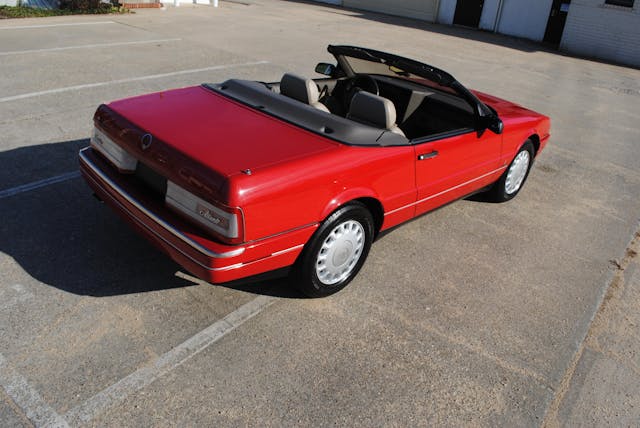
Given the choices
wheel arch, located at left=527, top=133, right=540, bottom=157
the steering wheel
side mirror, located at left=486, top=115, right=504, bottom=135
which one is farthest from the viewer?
wheel arch, located at left=527, top=133, right=540, bottom=157

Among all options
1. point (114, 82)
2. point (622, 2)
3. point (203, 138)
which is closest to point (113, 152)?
point (203, 138)

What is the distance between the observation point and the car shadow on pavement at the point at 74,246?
145 inches

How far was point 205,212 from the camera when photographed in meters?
3.06

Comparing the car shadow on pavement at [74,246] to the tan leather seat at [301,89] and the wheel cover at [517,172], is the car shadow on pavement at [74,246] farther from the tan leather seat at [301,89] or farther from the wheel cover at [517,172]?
the wheel cover at [517,172]

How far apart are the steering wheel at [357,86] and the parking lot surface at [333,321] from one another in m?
1.29

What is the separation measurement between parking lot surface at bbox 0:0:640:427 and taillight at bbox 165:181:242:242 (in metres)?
0.73

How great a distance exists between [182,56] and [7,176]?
6.21m

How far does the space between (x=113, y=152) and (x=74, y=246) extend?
0.84 meters

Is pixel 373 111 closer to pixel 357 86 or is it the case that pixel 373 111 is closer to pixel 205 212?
pixel 357 86

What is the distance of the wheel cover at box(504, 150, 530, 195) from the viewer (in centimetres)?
541

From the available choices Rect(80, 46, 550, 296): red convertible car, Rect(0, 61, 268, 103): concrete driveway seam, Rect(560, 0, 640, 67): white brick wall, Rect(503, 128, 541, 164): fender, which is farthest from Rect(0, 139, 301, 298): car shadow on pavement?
Rect(560, 0, 640, 67): white brick wall

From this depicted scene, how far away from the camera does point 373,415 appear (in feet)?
9.57

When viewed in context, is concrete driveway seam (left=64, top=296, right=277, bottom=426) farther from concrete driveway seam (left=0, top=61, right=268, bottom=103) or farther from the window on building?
the window on building

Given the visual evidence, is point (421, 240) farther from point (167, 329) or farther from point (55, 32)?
point (55, 32)
